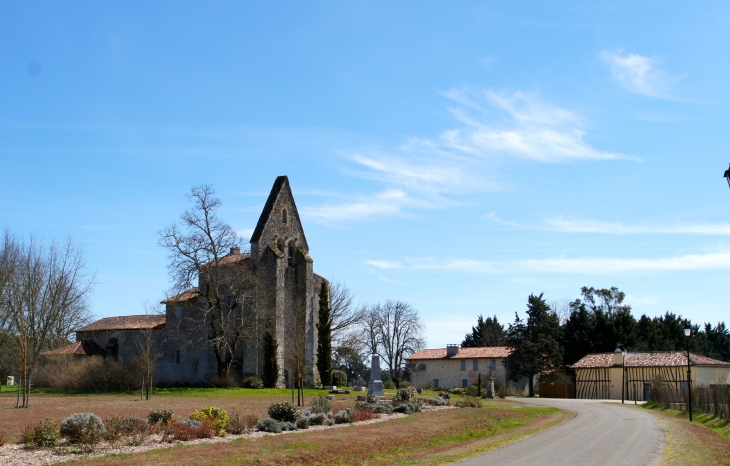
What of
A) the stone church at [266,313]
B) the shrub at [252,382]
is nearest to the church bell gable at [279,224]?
the stone church at [266,313]

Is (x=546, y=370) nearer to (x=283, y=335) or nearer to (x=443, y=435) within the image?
(x=283, y=335)

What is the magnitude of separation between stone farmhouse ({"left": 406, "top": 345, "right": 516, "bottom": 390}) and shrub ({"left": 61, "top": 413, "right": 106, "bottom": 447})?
53853 millimetres

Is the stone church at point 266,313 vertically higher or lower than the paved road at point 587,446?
higher

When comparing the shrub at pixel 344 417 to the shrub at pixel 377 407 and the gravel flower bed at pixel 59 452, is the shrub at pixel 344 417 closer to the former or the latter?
the shrub at pixel 377 407

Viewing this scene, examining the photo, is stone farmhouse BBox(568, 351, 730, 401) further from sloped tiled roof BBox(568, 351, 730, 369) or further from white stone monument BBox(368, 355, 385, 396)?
white stone monument BBox(368, 355, 385, 396)

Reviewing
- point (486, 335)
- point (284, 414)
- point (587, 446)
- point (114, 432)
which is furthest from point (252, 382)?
point (486, 335)

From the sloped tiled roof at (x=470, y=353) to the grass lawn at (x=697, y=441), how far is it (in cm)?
3558

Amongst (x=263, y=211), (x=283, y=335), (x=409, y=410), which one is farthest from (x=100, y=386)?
(x=409, y=410)

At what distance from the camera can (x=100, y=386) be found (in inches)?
1713

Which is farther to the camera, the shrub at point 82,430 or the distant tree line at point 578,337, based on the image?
the distant tree line at point 578,337

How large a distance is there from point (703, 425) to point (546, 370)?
3421 centimetres

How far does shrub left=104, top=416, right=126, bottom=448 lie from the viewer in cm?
1490

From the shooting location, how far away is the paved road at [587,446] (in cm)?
1519

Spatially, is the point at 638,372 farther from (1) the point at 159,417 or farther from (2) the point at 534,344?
(1) the point at 159,417
